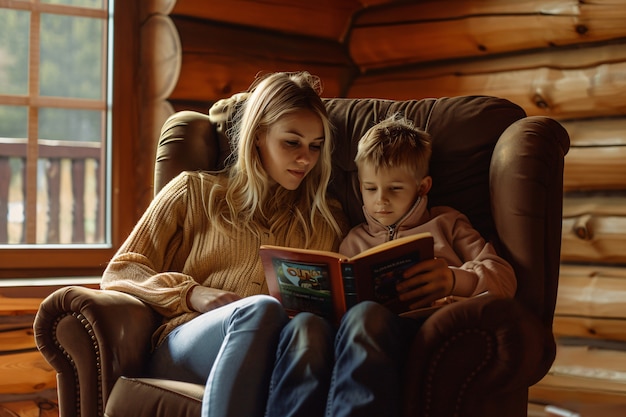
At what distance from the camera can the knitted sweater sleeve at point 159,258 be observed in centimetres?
201

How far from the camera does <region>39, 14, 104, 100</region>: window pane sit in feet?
10.0

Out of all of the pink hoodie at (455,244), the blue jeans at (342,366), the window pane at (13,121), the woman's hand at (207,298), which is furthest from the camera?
the window pane at (13,121)

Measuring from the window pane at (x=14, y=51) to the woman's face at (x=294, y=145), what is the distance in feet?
4.27

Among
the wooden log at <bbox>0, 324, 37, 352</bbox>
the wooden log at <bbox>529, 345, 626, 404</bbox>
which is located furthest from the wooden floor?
the wooden log at <bbox>529, 345, 626, 404</bbox>

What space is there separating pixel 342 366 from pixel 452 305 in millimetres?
261

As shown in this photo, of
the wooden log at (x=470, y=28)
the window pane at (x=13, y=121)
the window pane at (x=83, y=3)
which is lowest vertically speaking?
the window pane at (x=13, y=121)

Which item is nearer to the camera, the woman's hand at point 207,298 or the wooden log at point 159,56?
the woman's hand at point 207,298

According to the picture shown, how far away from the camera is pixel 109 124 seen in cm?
311

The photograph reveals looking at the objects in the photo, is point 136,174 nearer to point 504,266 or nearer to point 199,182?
point 199,182

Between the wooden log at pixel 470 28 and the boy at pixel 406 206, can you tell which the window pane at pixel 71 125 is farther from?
the boy at pixel 406 206

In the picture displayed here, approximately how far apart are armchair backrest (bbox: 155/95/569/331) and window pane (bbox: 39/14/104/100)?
2.74 feet

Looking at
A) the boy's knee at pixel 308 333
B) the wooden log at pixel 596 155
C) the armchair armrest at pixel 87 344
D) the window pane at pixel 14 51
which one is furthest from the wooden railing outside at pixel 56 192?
the wooden log at pixel 596 155

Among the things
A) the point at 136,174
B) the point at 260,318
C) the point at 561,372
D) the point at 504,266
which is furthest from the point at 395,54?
the point at 260,318

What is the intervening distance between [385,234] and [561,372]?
4.04 ft
